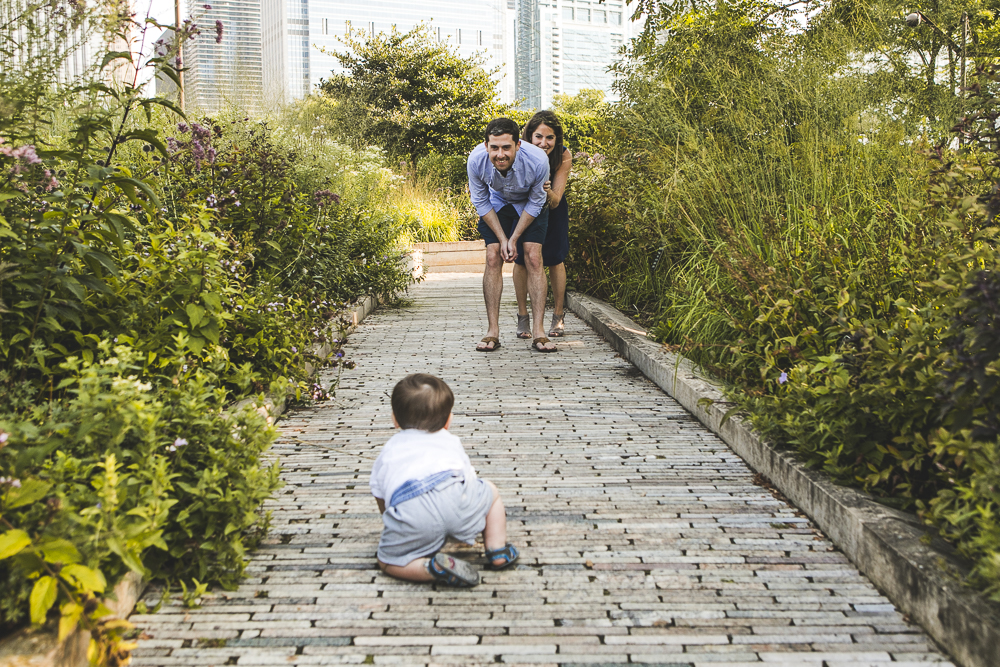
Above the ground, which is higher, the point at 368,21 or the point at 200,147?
the point at 368,21

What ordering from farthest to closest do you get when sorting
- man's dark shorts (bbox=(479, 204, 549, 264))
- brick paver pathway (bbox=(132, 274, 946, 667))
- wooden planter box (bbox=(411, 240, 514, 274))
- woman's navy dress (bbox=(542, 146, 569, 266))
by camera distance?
wooden planter box (bbox=(411, 240, 514, 274)) < woman's navy dress (bbox=(542, 146, 569, 266)) < man's dark shorts (bbox=(479, 204, 549, 264)) < brick paver pathway (bbox=(132, 274, 946, 667))

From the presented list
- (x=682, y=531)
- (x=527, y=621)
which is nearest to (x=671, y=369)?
(x=682, y=531)

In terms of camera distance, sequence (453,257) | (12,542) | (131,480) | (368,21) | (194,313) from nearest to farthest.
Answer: (12,542), (131,480), (194,313), (453,257), (368,21)

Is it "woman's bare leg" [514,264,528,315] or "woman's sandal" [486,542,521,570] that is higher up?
"woman's bare leg" [514,264,528,315]

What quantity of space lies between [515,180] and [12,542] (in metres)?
5.16

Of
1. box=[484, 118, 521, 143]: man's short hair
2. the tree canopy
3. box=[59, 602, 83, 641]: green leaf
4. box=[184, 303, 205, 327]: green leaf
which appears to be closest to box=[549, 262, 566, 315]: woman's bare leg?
box=[484, 118, 521, 143]: man's short hair

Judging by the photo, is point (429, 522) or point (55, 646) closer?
point (55, 646)

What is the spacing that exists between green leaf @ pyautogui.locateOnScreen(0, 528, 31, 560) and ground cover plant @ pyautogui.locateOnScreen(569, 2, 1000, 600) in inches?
93.1

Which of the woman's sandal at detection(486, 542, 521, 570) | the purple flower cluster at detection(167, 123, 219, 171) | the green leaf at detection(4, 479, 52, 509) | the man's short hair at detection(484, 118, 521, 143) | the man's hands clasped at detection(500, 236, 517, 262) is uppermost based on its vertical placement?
the man's short hair at detection(484, 118, 521, 143)

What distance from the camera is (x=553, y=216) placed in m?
7.15

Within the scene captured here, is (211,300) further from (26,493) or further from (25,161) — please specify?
(26,493)

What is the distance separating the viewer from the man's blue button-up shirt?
6.49 metres

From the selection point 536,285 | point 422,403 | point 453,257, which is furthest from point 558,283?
point 453,257

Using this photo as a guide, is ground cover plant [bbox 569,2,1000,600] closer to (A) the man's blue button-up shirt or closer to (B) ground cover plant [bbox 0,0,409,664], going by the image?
(A) the man's blue button-up shirt
